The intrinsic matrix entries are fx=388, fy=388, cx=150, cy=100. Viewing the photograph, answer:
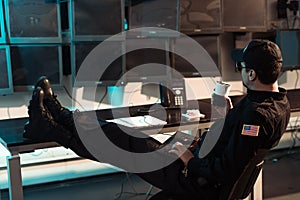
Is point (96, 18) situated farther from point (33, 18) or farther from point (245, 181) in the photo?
point (245, 181)

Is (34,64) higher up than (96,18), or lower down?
lower down

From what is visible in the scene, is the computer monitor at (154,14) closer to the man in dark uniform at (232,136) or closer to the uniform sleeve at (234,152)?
the man in dark uniform at (232,136)

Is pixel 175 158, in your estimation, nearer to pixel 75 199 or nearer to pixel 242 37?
pixel 75 199

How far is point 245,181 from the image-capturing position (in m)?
1.71

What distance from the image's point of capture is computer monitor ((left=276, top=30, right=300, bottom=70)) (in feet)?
12.5

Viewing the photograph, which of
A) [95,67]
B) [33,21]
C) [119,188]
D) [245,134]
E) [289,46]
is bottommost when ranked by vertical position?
[119,188]

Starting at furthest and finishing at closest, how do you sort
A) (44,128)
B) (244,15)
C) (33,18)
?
1. (244,15)
2. (33,18)
3. (44,128)

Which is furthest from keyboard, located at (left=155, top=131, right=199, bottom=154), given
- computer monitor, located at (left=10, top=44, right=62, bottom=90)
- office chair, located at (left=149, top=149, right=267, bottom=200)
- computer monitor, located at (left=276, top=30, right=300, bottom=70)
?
computer monitor, located at (left=276, top=30, right=300, bottom=70)

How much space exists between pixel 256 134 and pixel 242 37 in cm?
252

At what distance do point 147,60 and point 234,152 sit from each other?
6.34 ft

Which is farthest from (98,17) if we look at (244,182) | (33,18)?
(244,182)

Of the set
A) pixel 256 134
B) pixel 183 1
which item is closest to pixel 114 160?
pixel 256 134

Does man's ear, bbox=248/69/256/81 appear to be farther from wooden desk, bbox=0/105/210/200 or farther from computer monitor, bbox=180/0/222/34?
computer monitor, bbox=180/0/222/34

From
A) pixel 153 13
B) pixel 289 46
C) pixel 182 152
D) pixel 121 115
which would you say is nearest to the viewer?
pixel 182 152
